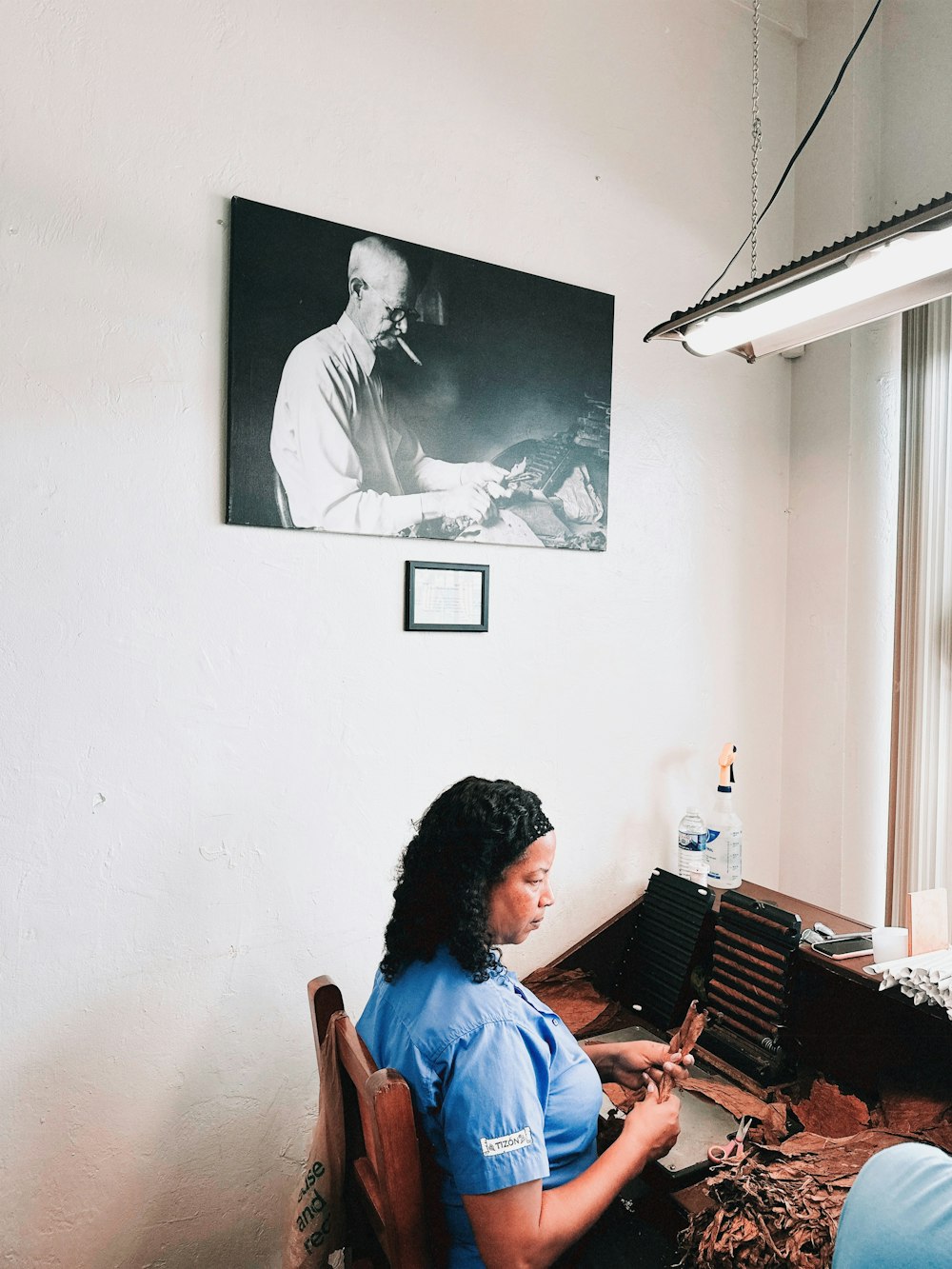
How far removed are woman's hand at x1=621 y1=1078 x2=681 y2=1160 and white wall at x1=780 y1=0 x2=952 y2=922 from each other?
1204mm

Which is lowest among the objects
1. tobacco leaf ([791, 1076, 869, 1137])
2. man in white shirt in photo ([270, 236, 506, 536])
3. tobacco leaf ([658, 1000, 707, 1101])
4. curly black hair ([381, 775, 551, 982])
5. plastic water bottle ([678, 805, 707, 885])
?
tobacco leaf ([791, 1076, 869, 1137])

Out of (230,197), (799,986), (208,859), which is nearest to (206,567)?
(208,859)

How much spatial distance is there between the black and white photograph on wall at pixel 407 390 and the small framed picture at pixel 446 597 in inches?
3.0

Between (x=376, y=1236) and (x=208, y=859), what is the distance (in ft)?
2.31

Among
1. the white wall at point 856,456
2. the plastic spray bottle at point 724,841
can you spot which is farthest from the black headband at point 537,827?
the white wall at point 856,456

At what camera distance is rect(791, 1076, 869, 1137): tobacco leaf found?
5.16 feet

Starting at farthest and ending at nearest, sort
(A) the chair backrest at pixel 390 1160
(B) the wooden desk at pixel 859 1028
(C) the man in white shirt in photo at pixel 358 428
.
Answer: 1. (C) the man in white shirt in photo at pixel 358 428
2. (B) the wooden desk at pixel 859 1028
3. (A) the chair backrest at pixel 390 1160

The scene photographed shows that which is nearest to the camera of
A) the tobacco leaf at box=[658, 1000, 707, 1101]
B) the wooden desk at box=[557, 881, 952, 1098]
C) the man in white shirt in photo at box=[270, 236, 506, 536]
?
the tobacco leaf at box=[658, 1000, 707, 1101]

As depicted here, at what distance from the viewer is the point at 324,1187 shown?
1.27 metres

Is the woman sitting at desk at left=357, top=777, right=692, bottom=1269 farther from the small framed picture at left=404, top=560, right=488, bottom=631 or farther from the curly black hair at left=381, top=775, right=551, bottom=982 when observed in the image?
the small framed picture at left=404, top=560, right=488, bottom=631

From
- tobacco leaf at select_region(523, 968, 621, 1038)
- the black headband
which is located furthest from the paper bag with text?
tobacco leaf at select_region(523, 968, 621, 1038)

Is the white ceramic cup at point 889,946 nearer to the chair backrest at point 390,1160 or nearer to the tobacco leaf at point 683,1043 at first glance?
the tobacco leaf at point 683,1043

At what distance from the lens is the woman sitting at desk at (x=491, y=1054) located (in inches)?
42.3

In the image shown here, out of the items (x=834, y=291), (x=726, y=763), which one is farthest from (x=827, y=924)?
(x=834, y=291)
